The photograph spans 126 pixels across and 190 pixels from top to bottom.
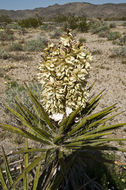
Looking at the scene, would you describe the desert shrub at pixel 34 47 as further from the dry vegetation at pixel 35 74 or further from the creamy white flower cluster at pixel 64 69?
the creamy white flower cluster at pixel 64 69

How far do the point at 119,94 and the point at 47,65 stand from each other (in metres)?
4.01

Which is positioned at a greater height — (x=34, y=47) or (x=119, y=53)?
(x=34, y=47)

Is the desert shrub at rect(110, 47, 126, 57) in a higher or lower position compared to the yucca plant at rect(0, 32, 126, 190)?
higher

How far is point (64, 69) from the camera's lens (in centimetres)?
163

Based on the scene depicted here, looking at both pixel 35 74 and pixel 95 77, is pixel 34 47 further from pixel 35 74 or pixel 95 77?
pixel 95 77

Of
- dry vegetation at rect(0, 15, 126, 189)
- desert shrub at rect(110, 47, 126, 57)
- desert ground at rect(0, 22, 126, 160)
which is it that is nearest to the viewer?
desert ground at rect(0, 22, 126, 160)

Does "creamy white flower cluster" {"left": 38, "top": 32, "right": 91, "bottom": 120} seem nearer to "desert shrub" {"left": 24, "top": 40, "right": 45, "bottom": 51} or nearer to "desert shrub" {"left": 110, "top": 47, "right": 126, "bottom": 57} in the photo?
"desert shrub" {"left": 110, "top": 47, "right": 126, "bottom": 57}

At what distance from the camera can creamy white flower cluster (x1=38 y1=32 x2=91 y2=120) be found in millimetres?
1612

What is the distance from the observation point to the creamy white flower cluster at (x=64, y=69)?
161cm

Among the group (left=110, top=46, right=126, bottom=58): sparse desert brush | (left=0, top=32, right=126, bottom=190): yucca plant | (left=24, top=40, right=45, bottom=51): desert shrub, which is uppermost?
(left=24, top=40, right=45, bottom=51): desert shrub

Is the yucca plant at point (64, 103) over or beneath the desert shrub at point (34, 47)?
beneath

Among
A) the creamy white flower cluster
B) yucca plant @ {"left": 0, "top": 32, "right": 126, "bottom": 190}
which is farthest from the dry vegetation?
the creamy white flower cluster

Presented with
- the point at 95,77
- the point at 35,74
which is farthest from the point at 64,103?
the point at 35,74

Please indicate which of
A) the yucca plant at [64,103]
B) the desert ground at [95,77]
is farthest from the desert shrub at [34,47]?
the yucca plant at [64,103]
